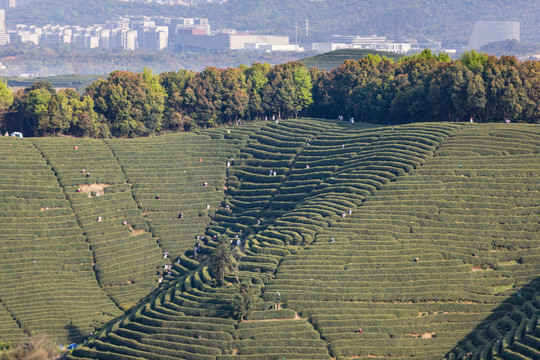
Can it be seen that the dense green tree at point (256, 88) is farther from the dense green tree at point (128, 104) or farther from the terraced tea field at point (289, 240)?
the dense green tree at point (128, 104)

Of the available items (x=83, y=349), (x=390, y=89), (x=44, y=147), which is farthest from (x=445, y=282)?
Result: (x=44, y=147)

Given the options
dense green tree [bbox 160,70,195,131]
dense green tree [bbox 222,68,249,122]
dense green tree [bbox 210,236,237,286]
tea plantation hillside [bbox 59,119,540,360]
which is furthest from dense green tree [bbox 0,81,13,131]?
dense green tree [bbox 210,236,237,286]

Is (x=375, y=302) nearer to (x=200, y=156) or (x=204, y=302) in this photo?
(x=204, y=302)

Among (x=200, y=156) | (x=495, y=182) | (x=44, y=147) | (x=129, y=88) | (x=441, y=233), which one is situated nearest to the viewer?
(x=441, y=233)

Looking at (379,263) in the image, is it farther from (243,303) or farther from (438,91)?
(438,91)

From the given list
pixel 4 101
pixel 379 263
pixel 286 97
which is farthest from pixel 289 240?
pixel 4 101
